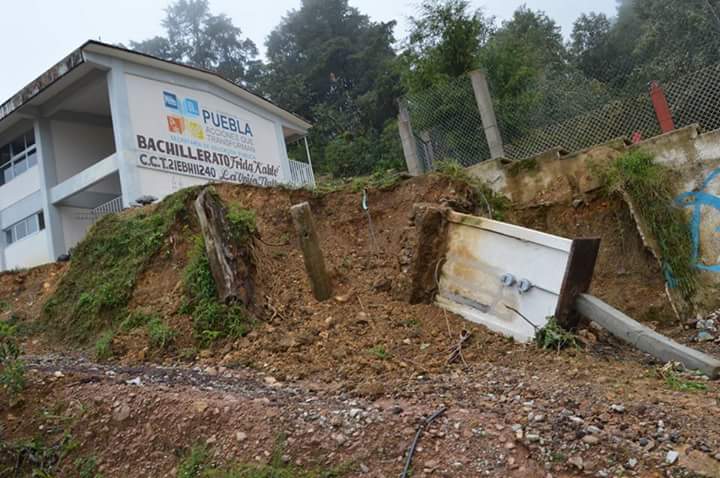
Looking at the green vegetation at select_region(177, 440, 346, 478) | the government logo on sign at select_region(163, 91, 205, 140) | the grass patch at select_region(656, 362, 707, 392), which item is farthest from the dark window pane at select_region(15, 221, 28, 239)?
the grass patch at select_region(656, 362, 707, 392)

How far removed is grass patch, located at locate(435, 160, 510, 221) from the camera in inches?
273

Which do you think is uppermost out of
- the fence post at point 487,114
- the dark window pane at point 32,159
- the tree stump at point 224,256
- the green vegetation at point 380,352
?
the dark window pane at point 32,159

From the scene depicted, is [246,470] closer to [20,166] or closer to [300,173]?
[300,173]

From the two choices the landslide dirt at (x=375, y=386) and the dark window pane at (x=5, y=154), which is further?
the dark window pane at (x=5, y=154)

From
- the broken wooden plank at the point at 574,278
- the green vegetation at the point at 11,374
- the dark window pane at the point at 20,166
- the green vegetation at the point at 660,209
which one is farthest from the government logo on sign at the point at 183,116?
the broken wooden plank at the point at 574,278

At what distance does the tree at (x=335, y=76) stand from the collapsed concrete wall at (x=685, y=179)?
13.5 metres

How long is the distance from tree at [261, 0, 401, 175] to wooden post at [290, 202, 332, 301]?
577 inches

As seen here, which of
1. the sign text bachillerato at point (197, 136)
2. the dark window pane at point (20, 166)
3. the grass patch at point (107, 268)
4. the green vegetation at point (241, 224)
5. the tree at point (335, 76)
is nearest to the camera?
the green vegetation at point (241, 224)

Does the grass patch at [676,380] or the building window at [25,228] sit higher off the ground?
the building window at [25,228]

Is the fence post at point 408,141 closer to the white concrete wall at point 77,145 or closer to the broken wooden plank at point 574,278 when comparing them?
the broken wooden plank at point 574,278

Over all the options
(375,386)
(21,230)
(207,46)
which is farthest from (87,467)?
(207,46)

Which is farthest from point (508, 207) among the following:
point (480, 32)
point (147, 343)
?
point (480, 32)

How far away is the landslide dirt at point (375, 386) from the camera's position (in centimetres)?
300

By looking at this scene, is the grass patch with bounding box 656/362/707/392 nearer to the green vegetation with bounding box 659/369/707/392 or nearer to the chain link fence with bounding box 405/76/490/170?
the green vegetation with bounding box 659/369/707/392
